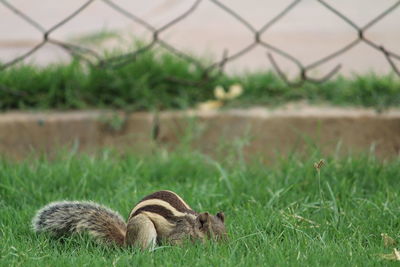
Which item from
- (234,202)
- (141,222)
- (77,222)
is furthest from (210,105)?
(141,222)

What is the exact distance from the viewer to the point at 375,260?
2.61m

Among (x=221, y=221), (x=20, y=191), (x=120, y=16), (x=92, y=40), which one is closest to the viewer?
(x=221, y=221)

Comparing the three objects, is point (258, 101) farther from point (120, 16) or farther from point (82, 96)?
point (120, 16)

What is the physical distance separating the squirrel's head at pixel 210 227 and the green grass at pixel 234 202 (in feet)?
0.15

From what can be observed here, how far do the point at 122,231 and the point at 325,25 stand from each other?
3.85 metres

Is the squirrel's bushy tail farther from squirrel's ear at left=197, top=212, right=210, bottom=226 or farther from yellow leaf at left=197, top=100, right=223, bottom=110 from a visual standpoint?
yellow leaf at left=197, top=100, right=223, bottom=110

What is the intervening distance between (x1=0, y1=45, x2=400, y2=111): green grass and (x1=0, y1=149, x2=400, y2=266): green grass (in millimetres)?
517

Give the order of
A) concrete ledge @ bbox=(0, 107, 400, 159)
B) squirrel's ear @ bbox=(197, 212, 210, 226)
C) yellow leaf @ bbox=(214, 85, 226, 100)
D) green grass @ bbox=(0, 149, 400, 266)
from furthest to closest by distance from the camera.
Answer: yellow leaf @ bbox=(214, 85, 226, 100)
concrete ledge @ bbox=(0, 107, 400, 159)
squirrel's ear @ bbox=(197, 212, 210, 226)
green grass @ bbox=(0, 149, 400, 266)

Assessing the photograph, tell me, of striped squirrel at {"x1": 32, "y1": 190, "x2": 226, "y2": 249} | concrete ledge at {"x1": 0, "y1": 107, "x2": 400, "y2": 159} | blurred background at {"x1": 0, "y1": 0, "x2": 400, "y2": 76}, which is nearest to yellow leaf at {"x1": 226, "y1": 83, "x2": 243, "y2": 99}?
concrete ledge at {"x1": 0, "y1": 107, "x2": 400, "y2": 159}

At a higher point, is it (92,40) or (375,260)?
(92,40)

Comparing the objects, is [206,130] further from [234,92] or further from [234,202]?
[234,202]

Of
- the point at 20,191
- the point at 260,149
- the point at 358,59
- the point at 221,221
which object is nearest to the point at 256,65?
the point at 358,59

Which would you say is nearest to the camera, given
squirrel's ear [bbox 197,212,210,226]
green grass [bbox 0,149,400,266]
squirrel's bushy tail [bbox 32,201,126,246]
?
green grass [bbox 0,149,400,266]

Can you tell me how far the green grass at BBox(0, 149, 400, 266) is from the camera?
266 cm
